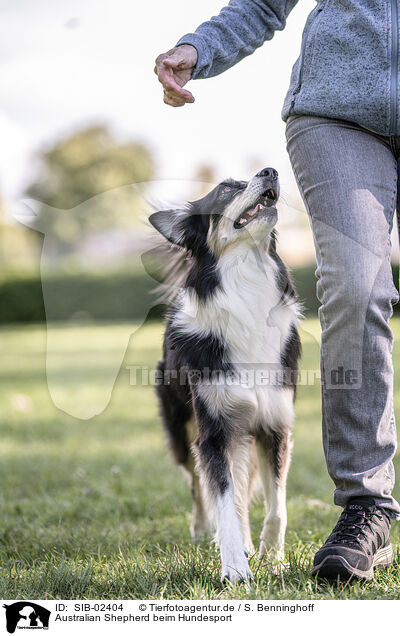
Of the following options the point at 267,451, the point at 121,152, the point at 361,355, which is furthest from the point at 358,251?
the point at 121,152

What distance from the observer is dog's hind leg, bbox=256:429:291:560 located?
272cm

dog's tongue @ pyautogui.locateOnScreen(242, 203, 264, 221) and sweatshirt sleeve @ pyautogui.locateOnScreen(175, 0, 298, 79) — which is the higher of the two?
sweatshirt sleeve @ pyautogui.locateOnScreen(175, 0, 298, 79)

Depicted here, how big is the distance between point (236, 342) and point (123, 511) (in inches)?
55.0

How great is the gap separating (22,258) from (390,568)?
786 inches

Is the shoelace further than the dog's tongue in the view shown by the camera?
No

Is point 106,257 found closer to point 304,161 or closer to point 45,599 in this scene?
point 304,161

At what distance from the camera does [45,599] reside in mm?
2152

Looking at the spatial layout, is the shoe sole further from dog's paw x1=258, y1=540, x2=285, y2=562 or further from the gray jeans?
dog's paw x1=258, y1=540, x2=285, y2=562

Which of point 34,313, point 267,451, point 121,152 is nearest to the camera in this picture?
point 267,451

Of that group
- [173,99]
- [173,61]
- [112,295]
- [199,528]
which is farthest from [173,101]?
[199,528]

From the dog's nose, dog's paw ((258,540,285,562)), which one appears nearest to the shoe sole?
dog's paw ((258,540,285,562))

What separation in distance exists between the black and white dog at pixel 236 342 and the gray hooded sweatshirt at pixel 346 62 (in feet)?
1.21

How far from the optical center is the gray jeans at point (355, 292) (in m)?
2.17
